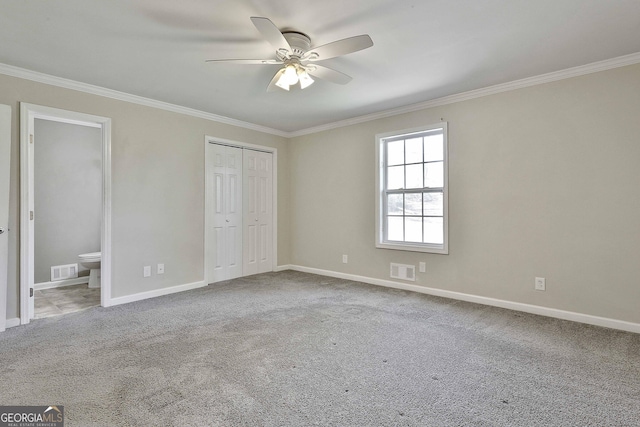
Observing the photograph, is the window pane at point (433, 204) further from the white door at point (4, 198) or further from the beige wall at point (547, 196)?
the white door at point (4, 198)

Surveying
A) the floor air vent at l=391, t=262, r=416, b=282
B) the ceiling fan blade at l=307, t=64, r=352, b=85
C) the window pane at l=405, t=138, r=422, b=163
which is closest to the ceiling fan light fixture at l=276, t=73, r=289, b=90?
the ceiling fan blade at l=307, t=64, r=352, b=85

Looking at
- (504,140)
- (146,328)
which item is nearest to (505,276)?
(504,140)

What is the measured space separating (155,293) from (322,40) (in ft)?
11.3

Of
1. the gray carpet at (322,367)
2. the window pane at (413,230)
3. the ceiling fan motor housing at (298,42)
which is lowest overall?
the gray carpet at (322,367)

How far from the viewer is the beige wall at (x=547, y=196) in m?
2.88

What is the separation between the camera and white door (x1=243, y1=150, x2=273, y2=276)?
515 cm

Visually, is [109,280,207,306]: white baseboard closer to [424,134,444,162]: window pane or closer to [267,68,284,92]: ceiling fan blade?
[267,68,284,92]: ceiling fan blade

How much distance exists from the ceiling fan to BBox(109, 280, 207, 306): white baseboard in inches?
111

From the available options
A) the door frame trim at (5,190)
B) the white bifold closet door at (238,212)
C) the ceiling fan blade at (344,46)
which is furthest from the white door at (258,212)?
the ceiling fan blade at (344,46)

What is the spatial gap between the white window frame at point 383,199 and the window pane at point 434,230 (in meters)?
0.06

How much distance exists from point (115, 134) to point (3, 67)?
102 centimetres

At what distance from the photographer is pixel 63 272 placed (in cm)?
478

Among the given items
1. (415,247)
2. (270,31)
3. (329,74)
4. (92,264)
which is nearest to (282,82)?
(329,74)

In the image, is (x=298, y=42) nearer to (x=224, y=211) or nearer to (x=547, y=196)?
(x=547, y=196)
